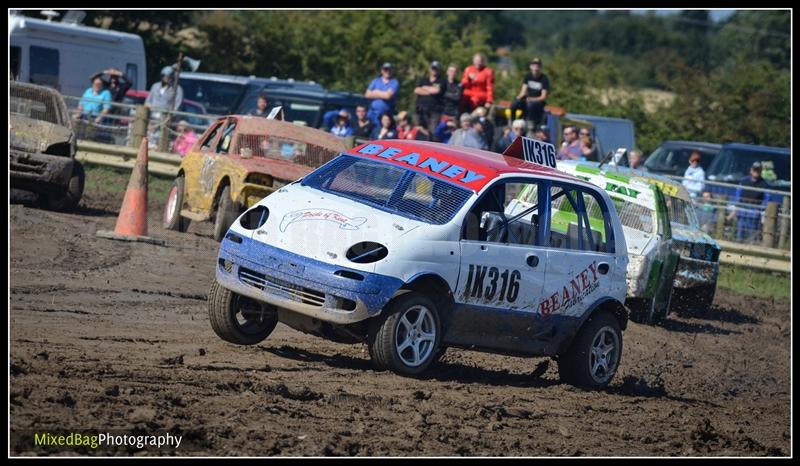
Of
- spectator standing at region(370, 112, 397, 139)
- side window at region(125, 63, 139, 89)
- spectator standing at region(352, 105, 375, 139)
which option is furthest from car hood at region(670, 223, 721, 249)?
side window at region(125, 63, 139, 89)

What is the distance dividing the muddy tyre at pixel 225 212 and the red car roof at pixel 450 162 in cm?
582

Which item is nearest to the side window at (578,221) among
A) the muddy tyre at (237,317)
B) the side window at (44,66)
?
the muddy tyre at (237,317)

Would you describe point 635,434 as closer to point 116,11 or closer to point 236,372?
point 236,372

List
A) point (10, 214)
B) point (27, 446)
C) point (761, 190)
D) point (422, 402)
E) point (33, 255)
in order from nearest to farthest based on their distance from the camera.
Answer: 1. point (27, 446)
2. point (422, 402)
3. point (33, 255)
4. point (10, 214)
5. point (761, 190)

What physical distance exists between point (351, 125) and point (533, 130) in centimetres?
326

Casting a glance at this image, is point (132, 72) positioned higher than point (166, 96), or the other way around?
point (132, 72)

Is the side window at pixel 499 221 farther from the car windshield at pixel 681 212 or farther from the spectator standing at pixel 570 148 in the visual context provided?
the spectator standing at pixel 570 148

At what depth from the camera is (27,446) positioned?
21.8ft

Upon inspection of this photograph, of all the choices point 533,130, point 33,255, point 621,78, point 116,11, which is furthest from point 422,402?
point 621,78

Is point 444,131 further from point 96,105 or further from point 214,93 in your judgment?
point 214,93

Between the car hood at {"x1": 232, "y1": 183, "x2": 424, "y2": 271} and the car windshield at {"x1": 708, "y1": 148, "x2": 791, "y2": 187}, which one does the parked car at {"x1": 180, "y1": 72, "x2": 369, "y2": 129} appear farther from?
the car hood at {"x1": 232, "y1": 183, "x2": 424, "y2": 271}

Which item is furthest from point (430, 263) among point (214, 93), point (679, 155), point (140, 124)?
point (214, 93)

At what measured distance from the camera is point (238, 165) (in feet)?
54.0

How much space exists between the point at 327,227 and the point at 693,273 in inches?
320
